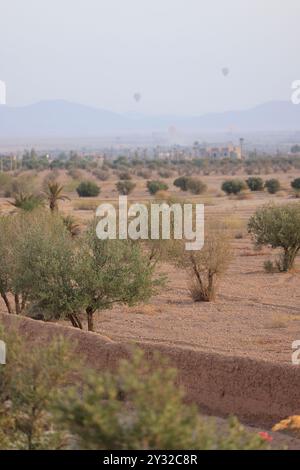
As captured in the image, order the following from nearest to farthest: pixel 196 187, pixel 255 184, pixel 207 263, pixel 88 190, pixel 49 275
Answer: pixel 49 275, pixel 207 263, pixel 88 190, pixel 255 184, pixel 196 187

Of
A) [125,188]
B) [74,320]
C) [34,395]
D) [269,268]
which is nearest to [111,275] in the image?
[74,320]

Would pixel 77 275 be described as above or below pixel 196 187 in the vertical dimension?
above

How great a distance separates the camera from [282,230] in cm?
3375

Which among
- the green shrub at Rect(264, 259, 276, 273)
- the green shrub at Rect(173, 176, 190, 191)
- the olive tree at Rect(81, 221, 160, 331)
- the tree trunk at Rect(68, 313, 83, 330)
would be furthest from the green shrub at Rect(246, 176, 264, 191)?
the tree trunk at Rect(68, 313, 83, 330)

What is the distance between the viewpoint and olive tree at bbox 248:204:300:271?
33750 mm

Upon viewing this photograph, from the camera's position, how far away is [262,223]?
1372 inches

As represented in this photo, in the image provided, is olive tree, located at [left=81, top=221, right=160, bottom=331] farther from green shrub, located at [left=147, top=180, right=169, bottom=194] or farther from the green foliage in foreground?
green shrub, located at [left=147, top=180, right=169, bottom=194]

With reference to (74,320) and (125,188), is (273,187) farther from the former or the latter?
(74,320)

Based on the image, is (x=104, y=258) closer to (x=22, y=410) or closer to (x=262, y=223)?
(x=22, y=410)

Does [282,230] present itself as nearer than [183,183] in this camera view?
Yes

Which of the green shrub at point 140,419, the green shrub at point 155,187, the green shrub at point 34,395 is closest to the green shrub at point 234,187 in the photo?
the green shrub at point 155,187

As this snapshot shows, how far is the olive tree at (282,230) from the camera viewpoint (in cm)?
3375
